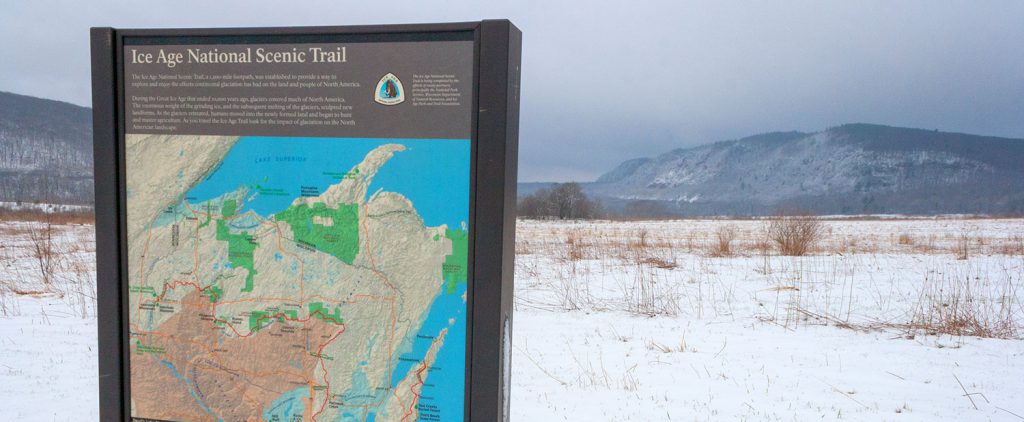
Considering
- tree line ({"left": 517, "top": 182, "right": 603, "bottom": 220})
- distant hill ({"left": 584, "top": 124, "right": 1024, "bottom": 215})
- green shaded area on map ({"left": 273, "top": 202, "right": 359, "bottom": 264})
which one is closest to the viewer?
green shaded area on map ({"left": 273, "top": 202, "right": 359, "bottom": 264})

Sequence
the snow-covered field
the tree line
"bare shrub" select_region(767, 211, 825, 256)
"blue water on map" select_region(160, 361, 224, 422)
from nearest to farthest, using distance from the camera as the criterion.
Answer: "blue water on map" select_region(160, 361, 224, 422), the snow-covered field, "bare shrub" select_region(767, 211, 825, 256), the tree line

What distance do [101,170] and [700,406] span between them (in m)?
4.21

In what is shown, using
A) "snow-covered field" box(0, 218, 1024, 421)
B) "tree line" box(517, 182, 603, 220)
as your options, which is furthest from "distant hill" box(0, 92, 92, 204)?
"snow-covered field" box(0, 218, 1024, 421)

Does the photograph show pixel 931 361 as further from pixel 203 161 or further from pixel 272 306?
pixel 203 161

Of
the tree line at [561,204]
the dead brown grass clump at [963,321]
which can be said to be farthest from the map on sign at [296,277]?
the tree line at [561,204]

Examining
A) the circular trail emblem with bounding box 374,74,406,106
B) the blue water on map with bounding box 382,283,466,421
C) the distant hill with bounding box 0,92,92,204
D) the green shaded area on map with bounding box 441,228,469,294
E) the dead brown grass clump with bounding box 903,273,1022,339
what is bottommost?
the dead brown grass clump with bounding box 903,273,1022,339

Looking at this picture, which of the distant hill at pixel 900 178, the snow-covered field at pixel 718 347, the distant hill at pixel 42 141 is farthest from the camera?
the distant hill at pixel 900 178

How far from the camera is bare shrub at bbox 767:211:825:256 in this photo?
45.8 ft

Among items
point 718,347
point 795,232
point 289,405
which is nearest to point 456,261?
point 289,405

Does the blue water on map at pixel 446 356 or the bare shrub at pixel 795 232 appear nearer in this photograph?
the blue water on map at pixel 446 356

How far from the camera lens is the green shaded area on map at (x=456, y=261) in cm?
235

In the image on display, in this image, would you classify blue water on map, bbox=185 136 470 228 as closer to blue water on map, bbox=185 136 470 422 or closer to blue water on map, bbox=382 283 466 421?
blue water on map, bbox=185 136 470 422

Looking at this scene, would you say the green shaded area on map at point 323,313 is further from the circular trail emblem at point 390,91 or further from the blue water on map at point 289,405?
the circular trail emblem at point 390,91

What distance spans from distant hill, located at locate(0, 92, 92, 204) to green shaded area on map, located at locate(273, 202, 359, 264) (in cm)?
11164
